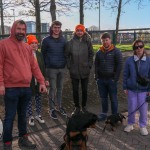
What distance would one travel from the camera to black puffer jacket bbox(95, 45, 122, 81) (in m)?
5.97

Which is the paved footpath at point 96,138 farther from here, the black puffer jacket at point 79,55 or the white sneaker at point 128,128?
the black puffer jacket at point 79,55

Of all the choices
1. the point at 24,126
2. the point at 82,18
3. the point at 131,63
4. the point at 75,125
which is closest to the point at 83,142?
the point at 75,125

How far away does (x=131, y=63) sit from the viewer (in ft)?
18.3

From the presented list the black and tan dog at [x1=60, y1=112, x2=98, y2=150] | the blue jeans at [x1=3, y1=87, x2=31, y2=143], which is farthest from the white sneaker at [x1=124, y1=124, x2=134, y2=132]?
the blue jeans at [x1=3, y1=87, x2=31, y2=143]

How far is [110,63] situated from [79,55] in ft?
2.60

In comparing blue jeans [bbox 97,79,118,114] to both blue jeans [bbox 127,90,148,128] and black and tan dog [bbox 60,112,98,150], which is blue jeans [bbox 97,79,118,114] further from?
black and tan dog [bbox 60,112,98,150]

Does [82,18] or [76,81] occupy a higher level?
[82,18]

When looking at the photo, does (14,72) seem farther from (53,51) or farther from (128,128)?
(128,128)

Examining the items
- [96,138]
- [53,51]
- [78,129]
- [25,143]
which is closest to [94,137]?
[96,138]

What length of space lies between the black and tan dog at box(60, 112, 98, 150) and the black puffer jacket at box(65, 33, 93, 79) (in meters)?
2.29

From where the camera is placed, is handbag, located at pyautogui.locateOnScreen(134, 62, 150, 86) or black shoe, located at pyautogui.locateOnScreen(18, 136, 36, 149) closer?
black shoe, located at pyautogui.locateOnScreen(18, 136, 36, 149)

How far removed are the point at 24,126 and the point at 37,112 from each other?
1.38 m

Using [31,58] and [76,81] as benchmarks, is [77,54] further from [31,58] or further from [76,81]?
[31,58]

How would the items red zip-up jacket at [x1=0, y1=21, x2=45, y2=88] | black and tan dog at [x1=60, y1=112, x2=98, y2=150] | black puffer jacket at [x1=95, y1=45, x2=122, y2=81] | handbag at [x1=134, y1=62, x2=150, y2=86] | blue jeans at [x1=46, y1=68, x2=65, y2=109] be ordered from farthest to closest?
1. blue jeans at [x1=46, y1=68, x2=65, y2=109]
2. black puffer jacket at [x1=95, y1=45, x2=122, y2=81]
3. handbag at [x1=134, y1=62, x2=150, y2=86]
4. red zip-up jacket at [x1=0, y1=21, x2=45, y2=88]
5. black and tan dog at [x1=60, y1=112, x2=98, y2=150]
